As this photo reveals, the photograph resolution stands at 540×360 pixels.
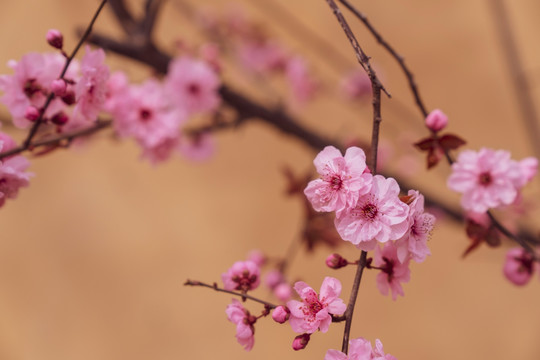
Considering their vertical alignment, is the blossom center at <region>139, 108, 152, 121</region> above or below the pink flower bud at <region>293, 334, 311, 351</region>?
above

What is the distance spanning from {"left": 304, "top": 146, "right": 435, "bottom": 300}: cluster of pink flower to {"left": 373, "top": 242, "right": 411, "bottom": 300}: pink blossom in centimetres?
2

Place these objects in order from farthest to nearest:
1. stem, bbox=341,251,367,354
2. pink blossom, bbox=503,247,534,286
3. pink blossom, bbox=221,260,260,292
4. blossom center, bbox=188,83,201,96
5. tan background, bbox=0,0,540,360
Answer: tan background, bbox=0,0,540,360 → blossom center, bbox=188,83,201,96 → pink blossom, bbox=503,247,534,286 → pink blossom, bbox=221,260,260,292 → stem, bbox=341,251,367,354

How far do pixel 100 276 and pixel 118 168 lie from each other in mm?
372

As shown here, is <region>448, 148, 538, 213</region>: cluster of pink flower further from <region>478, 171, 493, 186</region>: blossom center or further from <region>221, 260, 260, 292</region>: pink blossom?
<region>221, 260, 260, 292</region>: pink blossom

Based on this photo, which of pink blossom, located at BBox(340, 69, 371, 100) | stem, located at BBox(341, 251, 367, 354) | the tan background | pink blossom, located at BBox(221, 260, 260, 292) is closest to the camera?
stem, located at BBox(341, 251, 367, 354)

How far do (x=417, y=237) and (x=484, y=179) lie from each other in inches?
7.1

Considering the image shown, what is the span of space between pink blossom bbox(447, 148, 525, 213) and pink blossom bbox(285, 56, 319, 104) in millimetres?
733

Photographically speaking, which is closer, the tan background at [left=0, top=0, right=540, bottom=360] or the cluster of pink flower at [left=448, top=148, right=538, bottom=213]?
the cluster of pink flower at [left=448, top=148, right=538, bottom=213]

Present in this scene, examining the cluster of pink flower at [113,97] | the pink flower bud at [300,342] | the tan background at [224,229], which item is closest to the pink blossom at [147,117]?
the cluster of pink flower at [113,97]

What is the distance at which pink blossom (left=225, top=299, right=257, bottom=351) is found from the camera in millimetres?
413

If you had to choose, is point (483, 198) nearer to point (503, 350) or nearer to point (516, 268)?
point (516, 268)

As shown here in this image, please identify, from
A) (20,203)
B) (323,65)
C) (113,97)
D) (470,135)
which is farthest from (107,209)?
(470,135)

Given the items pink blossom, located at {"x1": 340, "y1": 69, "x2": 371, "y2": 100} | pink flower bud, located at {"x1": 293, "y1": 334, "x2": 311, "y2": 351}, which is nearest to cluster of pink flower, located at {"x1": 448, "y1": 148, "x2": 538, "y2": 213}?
pink flower bud, located at {"x1": 293, "y1": 334, "x2": 311, "y2": 351}

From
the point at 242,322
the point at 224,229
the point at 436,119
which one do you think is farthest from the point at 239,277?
the point at 224,229
